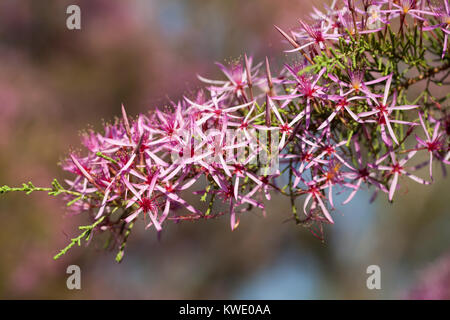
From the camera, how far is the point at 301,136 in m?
1.33

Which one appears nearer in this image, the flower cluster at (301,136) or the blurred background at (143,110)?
the flower cluster at (301,136)

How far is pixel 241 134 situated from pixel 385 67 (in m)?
0.62

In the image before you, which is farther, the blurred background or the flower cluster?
the blurred background

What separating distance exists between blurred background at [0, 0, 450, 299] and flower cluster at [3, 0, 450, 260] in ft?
12.8

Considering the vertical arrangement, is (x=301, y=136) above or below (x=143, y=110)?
below

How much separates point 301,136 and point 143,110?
13.6ft

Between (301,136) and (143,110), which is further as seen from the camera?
(143,110)

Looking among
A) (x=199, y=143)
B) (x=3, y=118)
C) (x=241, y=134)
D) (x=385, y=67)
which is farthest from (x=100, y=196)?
(x=3, y=118)

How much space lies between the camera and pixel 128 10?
7.11 meters

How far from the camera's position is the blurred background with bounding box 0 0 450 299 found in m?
5.48

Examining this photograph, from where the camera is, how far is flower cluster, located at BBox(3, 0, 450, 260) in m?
1.30

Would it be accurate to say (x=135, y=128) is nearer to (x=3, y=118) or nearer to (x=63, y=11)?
(x=3, y=118)

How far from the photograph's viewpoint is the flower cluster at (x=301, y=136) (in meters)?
1.30

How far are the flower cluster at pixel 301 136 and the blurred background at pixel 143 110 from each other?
12.8 feet
